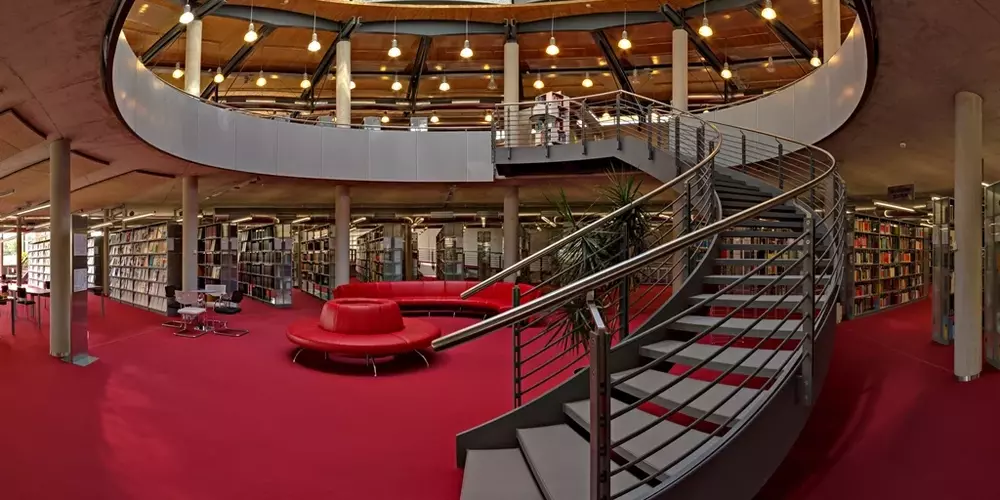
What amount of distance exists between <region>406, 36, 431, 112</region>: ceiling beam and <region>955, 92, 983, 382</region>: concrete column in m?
12.1

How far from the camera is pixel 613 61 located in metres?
15.7

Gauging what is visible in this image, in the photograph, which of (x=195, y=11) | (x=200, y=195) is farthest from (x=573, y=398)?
(x=200, y=195)

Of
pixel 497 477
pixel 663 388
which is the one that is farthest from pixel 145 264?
pixel 663 388

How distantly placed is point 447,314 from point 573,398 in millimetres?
8644

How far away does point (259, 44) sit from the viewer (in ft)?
48.8

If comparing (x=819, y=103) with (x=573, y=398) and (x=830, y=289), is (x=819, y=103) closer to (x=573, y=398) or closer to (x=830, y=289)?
(x=830, y=289)

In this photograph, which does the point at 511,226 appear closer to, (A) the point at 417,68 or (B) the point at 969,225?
(A) the point at 417,68

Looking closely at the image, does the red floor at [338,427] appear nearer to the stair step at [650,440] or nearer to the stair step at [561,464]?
the stair step at [561,464]

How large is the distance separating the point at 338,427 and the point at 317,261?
43.3 ft

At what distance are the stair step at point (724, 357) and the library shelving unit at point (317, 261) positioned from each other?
1210cm

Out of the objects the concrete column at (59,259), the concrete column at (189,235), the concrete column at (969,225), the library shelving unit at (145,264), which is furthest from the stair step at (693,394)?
the library shelving unit at (145,264)

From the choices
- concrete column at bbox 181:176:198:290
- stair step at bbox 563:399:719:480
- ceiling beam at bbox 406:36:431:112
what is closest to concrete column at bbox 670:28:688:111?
ceiling beam at bbox 406:36:431:112

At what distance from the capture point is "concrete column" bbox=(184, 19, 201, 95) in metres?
12.1

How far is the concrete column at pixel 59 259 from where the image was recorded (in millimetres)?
7012
